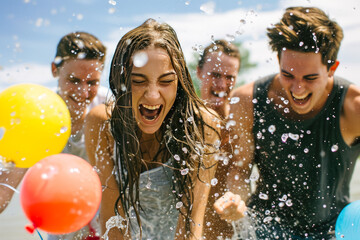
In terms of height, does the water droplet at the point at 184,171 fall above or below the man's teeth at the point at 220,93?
below

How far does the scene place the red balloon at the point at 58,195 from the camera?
2.06 meters

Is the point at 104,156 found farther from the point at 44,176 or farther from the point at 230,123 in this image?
the point at 230,123

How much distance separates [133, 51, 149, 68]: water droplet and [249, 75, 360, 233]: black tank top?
48.7 inches

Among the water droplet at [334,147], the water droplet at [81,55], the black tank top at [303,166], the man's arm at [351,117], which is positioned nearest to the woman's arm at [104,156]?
the water droplet at [81,55]

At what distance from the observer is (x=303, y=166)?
3.42 meters

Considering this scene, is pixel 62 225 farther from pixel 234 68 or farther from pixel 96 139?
pixel 234 68

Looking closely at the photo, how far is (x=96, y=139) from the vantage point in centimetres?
294

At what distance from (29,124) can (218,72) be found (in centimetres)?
171

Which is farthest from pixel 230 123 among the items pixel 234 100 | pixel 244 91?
pixel 244 91

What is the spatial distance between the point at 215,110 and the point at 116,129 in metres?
0.98

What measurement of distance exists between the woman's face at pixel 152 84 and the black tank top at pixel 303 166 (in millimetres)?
1036

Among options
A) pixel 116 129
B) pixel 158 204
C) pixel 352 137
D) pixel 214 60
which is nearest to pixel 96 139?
pixel 116 129

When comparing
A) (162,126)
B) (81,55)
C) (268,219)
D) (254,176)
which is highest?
(81,55)

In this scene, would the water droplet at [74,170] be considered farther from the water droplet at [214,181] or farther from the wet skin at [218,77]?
the wet skin at [218,77]
